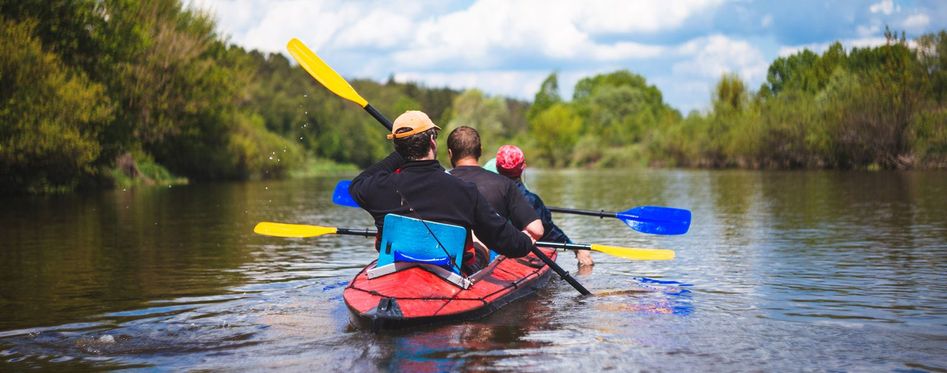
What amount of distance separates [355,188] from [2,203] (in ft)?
70.1

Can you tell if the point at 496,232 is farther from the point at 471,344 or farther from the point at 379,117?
the point at 379,117

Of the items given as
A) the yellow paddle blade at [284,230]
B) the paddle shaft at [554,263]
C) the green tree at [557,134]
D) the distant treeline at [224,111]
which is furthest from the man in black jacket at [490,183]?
the green tree at [557,134]

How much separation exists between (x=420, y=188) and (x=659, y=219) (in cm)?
409

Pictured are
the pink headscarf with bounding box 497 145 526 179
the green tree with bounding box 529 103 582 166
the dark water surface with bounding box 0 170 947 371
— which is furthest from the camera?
the green tree with bounding box 529 103 582 166

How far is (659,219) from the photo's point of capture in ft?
34.5

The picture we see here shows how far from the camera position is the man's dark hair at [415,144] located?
7.09 m

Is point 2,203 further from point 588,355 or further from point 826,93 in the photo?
point 826,93

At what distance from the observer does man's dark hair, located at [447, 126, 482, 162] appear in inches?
321

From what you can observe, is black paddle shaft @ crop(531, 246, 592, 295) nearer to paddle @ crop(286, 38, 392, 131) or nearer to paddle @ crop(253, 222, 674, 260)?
paddle @ crop(253, 222, 674, 260)

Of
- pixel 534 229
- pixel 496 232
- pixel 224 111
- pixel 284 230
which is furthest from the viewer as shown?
pixel 224 111

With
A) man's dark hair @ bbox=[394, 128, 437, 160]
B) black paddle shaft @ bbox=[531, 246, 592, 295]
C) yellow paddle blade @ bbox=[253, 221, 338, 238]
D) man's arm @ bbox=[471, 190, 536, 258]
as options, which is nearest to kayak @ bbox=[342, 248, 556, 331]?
man's arm @ bbox=[471, 190, 536, 258]

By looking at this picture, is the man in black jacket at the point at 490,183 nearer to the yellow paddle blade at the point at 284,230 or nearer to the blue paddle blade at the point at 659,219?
the yellow paddle blade at the point at 284,230

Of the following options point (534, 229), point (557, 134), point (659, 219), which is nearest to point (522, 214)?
point (534, 229)

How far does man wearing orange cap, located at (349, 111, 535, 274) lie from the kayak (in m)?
0.41
